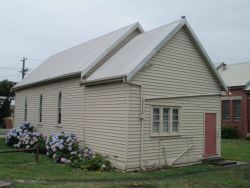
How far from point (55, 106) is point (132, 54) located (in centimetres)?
686

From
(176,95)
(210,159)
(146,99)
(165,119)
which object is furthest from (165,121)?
(210,159)

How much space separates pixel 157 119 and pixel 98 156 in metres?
3.00

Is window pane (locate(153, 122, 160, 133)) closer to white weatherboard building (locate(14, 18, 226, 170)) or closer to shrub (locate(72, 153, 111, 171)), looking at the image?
white weatherboard building (locate(14, 18, 226, 170))

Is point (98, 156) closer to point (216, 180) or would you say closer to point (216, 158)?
point (216, 180)

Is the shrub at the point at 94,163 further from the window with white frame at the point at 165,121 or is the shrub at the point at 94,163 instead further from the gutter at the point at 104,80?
the gutter at the point at 104,80

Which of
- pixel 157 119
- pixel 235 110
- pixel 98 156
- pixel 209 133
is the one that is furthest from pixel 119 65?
pixel 235 110

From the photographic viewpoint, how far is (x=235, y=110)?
3553 centimetres

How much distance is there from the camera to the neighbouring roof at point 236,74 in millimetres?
35084

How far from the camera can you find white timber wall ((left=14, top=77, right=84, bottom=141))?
19.1 m

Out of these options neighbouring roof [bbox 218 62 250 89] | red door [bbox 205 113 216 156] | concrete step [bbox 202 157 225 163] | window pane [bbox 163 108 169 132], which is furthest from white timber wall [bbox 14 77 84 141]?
neighbouring roof [bbox 218 62 250 89]

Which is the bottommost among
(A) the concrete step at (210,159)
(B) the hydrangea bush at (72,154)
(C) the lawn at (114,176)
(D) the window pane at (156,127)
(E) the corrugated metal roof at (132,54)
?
(C) the lawn at (114,176)

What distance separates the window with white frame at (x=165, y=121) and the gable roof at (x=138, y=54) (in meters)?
2.11

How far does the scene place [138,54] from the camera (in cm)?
1673

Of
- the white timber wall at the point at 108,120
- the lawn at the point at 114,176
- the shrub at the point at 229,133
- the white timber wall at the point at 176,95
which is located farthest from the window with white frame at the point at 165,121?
the shrub at the point at 229,133
